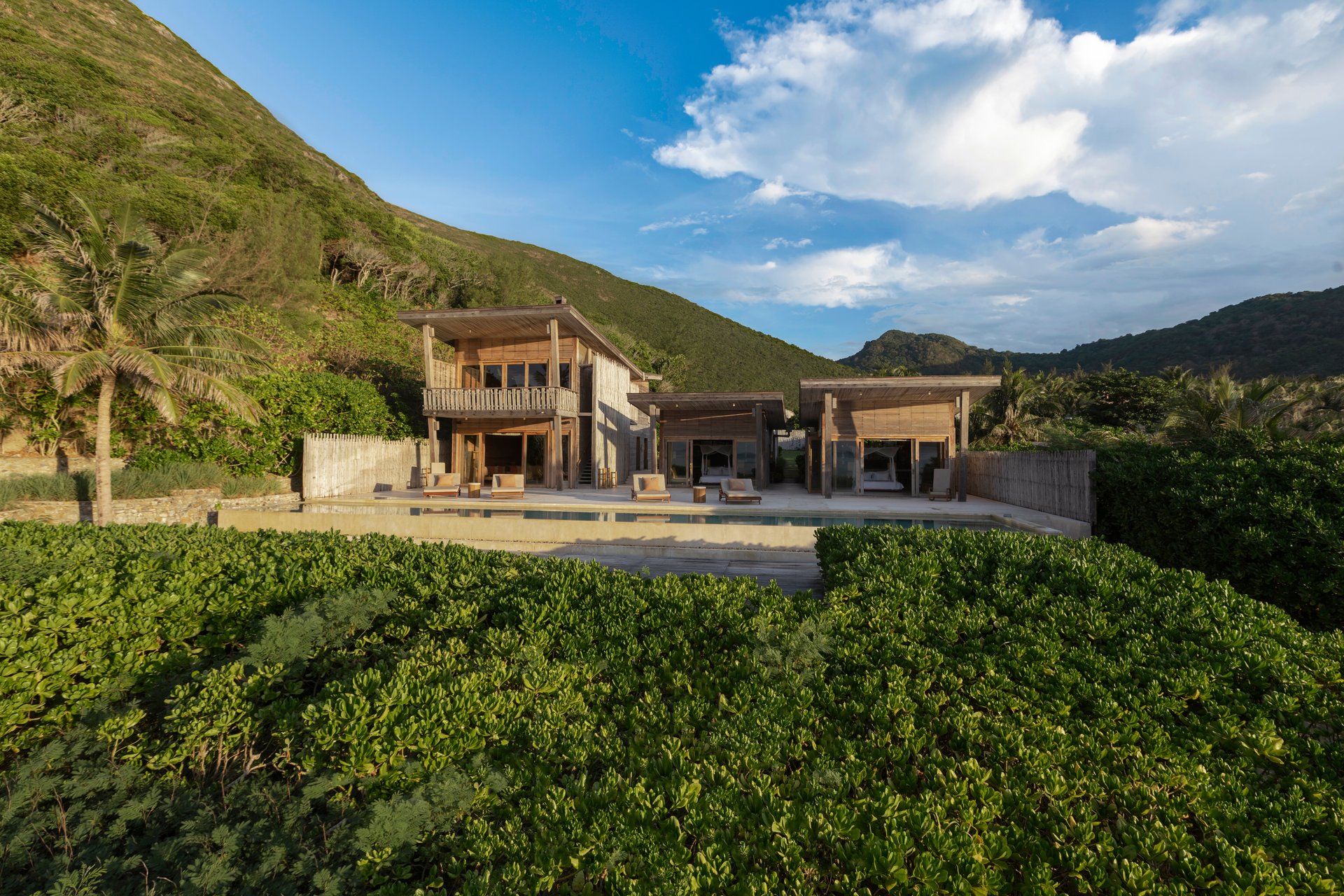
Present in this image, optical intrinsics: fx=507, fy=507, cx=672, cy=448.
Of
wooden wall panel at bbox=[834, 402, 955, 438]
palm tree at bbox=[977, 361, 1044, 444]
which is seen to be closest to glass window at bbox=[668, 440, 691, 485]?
wooden wall panel at bbox=[834, 402, 955, 438]

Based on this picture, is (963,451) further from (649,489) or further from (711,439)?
(649,489)

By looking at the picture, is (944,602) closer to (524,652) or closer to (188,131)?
(524,652)

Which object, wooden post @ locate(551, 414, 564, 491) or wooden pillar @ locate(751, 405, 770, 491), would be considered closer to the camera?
wooden post @ locate(551, 414, 564, 491)

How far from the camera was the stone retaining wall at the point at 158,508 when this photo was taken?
10.1 metres

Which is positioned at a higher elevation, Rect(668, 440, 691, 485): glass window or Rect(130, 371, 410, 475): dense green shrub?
Rect(130, 371, 410, 475): dense green shrub

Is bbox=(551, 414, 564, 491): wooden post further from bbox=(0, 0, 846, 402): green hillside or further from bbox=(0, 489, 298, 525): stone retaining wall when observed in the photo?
bbox=(0, 489, 298, 525): stone retaining wall

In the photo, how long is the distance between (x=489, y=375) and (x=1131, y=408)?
3243 centimetres

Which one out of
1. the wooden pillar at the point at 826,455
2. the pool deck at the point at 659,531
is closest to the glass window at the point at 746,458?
the wooden pillar at the point at 826,455

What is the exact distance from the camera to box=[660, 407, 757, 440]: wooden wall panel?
1964cm

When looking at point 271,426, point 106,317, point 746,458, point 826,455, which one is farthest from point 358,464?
point 826,455

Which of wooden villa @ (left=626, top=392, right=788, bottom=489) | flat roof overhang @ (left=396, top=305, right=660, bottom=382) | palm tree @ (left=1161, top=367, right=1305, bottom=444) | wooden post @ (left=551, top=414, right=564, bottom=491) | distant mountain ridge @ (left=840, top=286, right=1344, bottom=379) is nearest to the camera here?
palm tree @ (left=1161, top=367, right=1305, bottom=444)

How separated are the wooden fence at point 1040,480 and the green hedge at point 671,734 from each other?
6.23 metres

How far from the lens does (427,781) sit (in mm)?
2541

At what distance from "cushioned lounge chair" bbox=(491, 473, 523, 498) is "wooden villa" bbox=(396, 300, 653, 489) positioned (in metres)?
2.32
